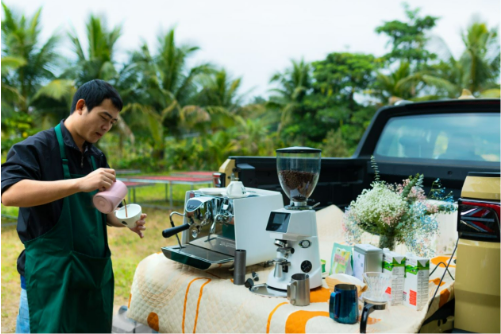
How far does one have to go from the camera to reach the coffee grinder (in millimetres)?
2023

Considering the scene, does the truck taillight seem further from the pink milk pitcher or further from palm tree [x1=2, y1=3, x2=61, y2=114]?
palm tree [x1=2, y1=3, x2=61, y2=114]

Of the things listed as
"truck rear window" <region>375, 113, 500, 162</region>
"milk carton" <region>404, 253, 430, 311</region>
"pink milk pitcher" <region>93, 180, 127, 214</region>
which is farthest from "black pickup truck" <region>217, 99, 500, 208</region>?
"milk carton" <region>404, 253, 430, 311</region>

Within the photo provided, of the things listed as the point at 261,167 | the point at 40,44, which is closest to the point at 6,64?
the point at 40,44

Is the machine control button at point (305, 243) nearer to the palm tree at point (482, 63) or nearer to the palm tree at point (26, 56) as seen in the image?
the palm tree at point (26, 56)

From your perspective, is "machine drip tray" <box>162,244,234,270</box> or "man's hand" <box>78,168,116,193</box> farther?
"machine drip tray" <box>162,244,234,270</box>

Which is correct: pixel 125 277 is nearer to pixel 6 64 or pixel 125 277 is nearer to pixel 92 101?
pixel 92 101

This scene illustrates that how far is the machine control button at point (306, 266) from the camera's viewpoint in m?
2.05

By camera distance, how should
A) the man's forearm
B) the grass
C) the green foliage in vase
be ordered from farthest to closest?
the grass, the green foliage in vase, the man's forearm

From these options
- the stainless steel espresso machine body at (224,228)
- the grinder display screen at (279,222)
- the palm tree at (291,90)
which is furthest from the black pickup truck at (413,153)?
the palm tree at (291,90)

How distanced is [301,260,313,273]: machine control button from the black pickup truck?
893 millimetres

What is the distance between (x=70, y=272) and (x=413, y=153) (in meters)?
2.70

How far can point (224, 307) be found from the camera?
2.06 meters

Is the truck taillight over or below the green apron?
over

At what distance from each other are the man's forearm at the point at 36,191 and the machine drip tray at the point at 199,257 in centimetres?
84
